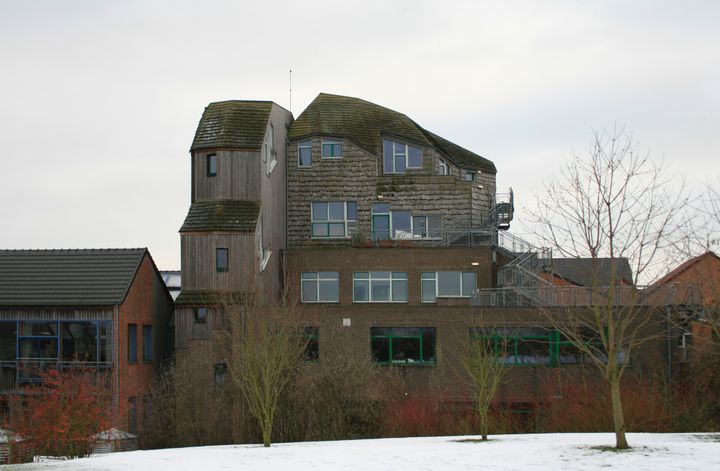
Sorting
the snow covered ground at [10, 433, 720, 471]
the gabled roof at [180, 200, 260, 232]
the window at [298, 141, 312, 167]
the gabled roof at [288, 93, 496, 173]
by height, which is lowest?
the snow covered ground at [10, 433, 720, 471]

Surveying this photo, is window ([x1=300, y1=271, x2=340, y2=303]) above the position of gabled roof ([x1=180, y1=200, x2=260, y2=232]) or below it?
below

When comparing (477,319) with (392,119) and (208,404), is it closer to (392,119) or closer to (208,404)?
(208,404)

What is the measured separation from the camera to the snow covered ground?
61.9 feet

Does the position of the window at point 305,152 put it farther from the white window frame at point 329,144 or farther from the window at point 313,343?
the window at point 313,343

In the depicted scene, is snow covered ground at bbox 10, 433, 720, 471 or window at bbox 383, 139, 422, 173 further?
window at bbox 383, 139, 422, 173

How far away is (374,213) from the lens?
45.7 m

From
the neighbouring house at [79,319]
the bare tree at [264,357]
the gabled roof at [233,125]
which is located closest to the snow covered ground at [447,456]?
the bare tree at [264,357]

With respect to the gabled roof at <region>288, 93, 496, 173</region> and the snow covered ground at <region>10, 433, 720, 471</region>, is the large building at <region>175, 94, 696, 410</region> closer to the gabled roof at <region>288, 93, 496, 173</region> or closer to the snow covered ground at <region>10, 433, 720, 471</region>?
the gabled roof at <region>288, 93, 496, 173</region>

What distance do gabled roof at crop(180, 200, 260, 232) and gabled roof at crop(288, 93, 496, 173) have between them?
26.6 ft

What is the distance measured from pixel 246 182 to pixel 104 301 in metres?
7.59

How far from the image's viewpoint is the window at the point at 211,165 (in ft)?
131

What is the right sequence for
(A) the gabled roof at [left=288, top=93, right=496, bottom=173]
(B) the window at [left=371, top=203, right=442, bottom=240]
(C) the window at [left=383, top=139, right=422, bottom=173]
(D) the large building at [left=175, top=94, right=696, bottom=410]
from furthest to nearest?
(C) the window at [left=383, top=139, right=422, bottom=173] → (A) the gabled roof at [left=288, top=93, right=496, bottom=173] → (B) the window at [left=371, top=203, right=442, bottom=240] → (D) the large building at [left=175, top=94, right=696, bottom=410]

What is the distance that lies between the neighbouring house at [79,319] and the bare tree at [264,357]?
5.32 metres

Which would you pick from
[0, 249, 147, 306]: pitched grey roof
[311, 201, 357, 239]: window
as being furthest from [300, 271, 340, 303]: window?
[0, 249, 147, 306]: pitched grey roof
